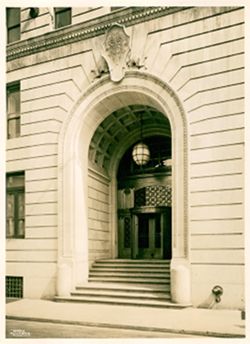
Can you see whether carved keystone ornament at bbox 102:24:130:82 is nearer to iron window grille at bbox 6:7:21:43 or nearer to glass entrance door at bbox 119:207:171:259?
iron window grille at bbox 6:7:21:43

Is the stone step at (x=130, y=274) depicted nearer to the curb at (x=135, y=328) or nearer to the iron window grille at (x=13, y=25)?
the curb at (x=135, y=328)

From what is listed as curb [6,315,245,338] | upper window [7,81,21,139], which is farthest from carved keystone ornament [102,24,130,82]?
curb [6,315,245,338]

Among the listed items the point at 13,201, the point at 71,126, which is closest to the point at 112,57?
the point at 71,126

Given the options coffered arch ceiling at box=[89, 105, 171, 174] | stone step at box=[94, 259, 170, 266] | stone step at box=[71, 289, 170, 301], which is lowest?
stone step at box=[71, 289, 170, 301]

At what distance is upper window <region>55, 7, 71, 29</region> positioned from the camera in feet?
55.0

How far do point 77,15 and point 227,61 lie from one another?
6239mm

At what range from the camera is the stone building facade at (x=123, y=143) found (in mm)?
13047

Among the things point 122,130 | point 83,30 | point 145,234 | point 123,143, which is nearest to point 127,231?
point 145,234

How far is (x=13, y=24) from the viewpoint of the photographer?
1808 centimetres

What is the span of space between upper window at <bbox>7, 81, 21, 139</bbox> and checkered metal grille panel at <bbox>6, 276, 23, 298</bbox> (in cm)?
563

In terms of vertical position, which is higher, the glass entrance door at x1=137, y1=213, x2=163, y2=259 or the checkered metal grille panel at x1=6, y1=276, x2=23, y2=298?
the glass entrance door at x1=137, y1=213, x2=163, y2=259

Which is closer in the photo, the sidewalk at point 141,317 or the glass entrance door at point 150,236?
the sidewalk at point 141,317

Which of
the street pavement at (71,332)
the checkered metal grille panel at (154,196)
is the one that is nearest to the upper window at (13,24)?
the checkered metal grille panel at (154,196)

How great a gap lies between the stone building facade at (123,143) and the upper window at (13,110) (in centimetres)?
5
